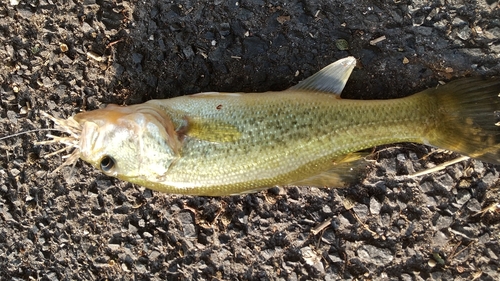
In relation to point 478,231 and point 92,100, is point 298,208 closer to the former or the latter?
point 478,231

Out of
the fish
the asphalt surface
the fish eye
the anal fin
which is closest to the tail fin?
the fish

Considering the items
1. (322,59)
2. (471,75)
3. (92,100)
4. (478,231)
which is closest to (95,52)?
(92,100)

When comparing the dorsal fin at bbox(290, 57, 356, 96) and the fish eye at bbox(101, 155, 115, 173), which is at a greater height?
the dorsal fin at bbox(290, 57, 356, 96)

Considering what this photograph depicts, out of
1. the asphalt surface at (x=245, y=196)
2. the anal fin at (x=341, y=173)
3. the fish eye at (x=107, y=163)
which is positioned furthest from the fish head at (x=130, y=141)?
the anal fin at (x=341, y=173)

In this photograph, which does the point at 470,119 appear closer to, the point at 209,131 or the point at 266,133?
the point at 266,133

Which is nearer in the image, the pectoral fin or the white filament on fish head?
the pectoral fin

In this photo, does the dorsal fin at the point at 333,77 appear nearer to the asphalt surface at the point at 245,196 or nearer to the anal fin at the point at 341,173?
the asphalt surface at the point at 245,196

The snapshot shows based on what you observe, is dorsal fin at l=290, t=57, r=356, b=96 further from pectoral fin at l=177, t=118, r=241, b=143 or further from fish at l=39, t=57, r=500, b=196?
pectoral fin at l=177, t=118, r=241, b=143
